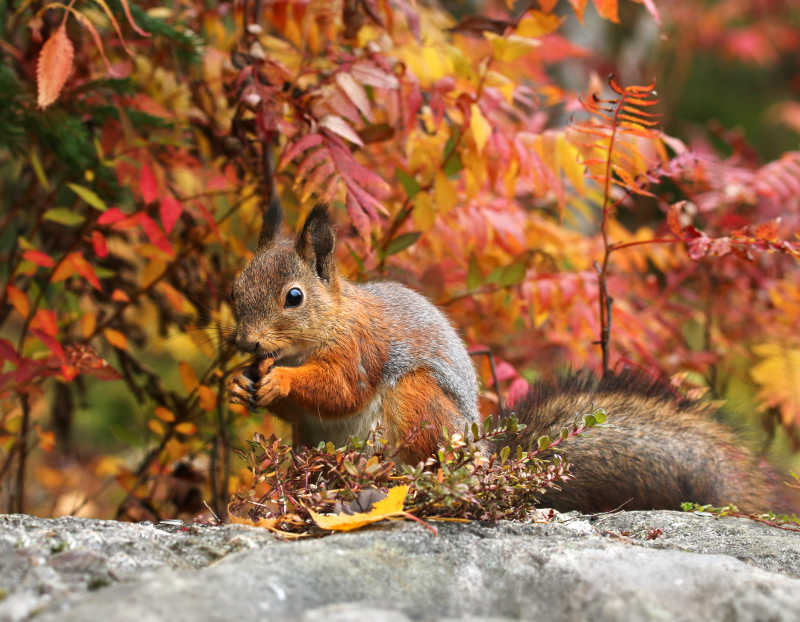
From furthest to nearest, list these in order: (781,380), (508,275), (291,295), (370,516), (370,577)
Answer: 1. (781,380)
2. (508,275)
3. (291,295)
4. (370,516)
5. (370,577)

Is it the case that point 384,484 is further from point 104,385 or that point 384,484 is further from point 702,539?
point 104,385

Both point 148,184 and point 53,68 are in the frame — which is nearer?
point 53,68

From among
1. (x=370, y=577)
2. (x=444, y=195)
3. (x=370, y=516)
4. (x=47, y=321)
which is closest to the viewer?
(x=370, y=577)

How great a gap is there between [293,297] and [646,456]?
3.46 ft

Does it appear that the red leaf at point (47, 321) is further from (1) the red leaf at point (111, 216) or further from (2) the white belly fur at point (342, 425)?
(2) the white belly fur at point (342, 425)

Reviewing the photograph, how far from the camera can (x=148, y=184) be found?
2523mm

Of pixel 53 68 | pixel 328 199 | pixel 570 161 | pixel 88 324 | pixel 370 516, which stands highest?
pixel 53 68

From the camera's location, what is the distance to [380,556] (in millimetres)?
1525

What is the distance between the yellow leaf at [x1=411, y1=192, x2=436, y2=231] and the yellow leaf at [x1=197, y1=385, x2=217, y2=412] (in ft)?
3.00

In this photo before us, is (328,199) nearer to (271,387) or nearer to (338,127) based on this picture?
(338,127)

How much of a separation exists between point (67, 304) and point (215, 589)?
2075mm

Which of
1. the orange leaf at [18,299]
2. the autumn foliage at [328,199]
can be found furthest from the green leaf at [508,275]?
the orange leaf at [18,299]

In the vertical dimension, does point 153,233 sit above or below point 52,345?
above

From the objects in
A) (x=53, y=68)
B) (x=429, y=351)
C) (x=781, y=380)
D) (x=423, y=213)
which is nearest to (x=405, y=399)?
(x=429, y=351)
